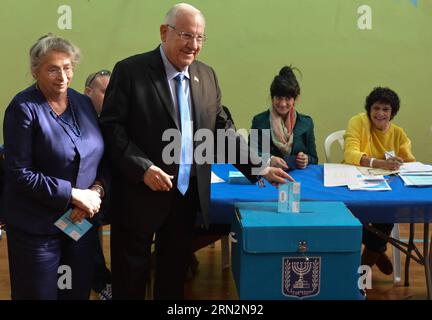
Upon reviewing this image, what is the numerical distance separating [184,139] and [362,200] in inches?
37.4

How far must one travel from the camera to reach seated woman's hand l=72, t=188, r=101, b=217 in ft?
6.73

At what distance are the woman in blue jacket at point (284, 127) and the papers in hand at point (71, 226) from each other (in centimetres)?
158

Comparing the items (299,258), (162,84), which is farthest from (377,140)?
(162,84)

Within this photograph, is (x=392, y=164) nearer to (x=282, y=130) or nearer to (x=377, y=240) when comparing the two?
(x=377, y=240)

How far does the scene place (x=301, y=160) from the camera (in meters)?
3.27

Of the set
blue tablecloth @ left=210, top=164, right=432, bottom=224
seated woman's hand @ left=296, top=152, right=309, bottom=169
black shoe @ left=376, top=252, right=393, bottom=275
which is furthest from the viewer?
black shoe @ left=376, top=252, right=393, bottom=275

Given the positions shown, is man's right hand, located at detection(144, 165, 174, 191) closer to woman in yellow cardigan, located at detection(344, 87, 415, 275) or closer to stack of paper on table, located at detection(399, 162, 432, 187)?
Answer: stack of paper on table, located at detection(399, 162, 432, 187)

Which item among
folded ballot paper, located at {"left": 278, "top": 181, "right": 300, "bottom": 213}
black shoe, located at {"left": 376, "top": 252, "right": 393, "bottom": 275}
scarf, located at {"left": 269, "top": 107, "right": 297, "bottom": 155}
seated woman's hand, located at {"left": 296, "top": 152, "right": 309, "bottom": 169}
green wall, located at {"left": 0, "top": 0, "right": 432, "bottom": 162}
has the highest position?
green wall, located at {"left": 0, "top": 0, "right": 432, "bottom": 162}

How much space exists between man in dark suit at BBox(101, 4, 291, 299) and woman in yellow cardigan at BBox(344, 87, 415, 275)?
1.37 metres

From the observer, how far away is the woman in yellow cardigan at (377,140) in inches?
135

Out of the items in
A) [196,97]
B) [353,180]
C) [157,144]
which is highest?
[196,97]

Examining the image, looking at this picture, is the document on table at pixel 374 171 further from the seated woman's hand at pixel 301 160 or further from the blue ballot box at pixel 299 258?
the blue ballot box at pixel 299 258

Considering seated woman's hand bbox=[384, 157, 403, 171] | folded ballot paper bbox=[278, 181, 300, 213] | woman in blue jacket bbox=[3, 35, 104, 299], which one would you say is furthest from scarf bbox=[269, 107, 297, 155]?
woman in blue jacket bbox=[3, 35, 104, 299]

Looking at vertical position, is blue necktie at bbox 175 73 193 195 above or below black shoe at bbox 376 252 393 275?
above
